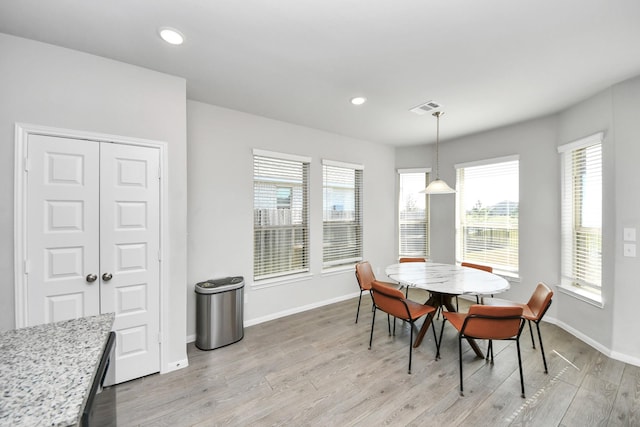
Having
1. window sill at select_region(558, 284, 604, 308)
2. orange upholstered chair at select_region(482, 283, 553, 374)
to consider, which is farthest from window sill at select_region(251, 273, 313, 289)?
window sill at select_region(558, 284, 604, 308)

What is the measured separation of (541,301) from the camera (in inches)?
98.0

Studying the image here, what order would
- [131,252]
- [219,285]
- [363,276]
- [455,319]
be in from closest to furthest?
1. [131,252]
2. [455,319]
3. [219,285]
4. [363,276]

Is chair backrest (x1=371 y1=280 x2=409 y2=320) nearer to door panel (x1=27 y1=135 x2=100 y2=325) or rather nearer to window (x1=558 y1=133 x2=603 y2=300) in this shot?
window (x1=558 y1=133 x2=603 y2=300)

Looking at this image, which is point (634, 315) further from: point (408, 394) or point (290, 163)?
point (290, 163)

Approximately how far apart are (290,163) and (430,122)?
215 cm

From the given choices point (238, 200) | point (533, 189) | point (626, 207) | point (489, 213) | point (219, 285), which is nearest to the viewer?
point (626, 207)

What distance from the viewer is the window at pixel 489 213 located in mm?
3979

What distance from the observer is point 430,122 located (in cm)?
380

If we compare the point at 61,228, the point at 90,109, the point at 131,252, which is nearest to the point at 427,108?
the point at 90,109

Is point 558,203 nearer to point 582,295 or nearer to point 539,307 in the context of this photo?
point 582,295

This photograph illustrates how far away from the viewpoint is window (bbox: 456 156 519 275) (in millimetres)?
3979

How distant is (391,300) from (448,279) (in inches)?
29.5

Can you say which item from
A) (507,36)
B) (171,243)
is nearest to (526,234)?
(507,36)

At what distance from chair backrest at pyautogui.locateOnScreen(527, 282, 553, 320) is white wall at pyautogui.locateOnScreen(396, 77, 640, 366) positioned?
80 centimetres
